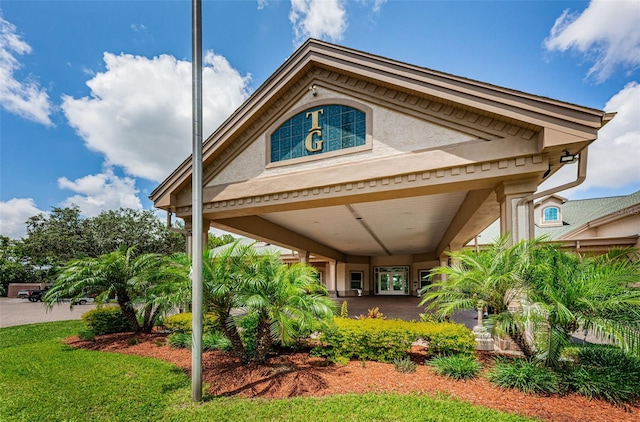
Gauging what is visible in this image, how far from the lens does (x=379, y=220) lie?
13109 mm

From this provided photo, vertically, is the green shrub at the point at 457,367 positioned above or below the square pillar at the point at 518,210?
below

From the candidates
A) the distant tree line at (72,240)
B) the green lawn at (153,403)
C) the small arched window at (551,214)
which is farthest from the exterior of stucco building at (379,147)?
the distant tree line at (72,240)

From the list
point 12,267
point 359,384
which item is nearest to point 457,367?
point 359,384

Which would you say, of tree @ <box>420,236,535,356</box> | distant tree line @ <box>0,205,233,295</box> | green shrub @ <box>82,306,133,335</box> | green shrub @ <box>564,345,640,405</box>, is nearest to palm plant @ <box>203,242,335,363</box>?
tree @ <box>420,236,535,356</box>

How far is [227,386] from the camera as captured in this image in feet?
17.1

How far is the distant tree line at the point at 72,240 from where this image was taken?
3086 cm

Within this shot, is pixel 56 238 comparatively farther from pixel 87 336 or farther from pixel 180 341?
pixel 180 341

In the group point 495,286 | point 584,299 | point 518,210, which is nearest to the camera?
point 584,299

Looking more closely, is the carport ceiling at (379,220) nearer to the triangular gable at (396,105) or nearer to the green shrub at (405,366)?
the triangular gable at (396,105)

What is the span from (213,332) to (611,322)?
309 inches

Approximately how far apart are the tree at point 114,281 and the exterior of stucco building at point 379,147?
226 cm

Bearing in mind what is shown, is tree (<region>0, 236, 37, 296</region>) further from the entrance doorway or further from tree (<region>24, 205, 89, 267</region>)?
the entrance doorway

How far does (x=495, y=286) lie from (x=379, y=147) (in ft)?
14.0

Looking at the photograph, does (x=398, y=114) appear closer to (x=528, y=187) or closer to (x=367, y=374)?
(x=528, y=187)
